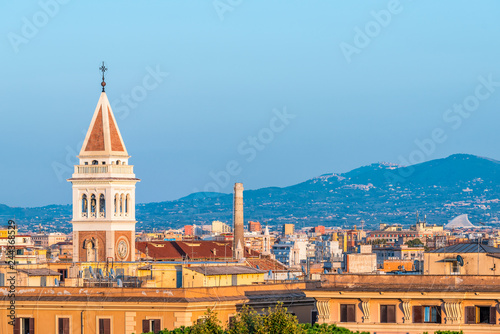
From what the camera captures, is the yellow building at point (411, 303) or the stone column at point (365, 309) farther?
the stone column at point (365, 309)

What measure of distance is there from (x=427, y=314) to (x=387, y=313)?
129 cm

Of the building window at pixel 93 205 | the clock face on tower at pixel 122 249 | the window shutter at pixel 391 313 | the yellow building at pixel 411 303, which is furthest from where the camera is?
the building window at pixel 93 205

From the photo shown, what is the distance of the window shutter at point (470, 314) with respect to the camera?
4206cm

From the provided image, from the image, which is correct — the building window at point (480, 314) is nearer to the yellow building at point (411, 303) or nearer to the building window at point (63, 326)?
the yellow building at point (411, 303)

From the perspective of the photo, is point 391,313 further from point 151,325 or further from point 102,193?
point 102,193

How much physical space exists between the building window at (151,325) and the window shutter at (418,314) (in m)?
8.51

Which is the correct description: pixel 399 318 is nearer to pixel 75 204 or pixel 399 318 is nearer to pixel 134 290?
pixel 134 290

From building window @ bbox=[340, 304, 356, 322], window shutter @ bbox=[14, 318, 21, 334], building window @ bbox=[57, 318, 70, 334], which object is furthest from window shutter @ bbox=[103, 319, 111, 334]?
building window @ bbox=[340, 304, 356, 322]

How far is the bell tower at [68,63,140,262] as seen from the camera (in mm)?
77688

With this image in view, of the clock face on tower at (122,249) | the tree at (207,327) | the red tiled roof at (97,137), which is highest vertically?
the red tiled roof at (97,137)

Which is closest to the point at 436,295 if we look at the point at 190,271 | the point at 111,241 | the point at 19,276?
the point at 190,271

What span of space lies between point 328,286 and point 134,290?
6734 mm

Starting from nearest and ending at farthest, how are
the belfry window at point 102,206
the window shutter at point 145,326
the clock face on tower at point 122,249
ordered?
the window shutter at point 145,326, the clock face on tower at point 122,249, the belfry window at point 102,206

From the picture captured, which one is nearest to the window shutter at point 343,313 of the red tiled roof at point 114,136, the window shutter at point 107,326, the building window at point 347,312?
the building window at point 347,312
